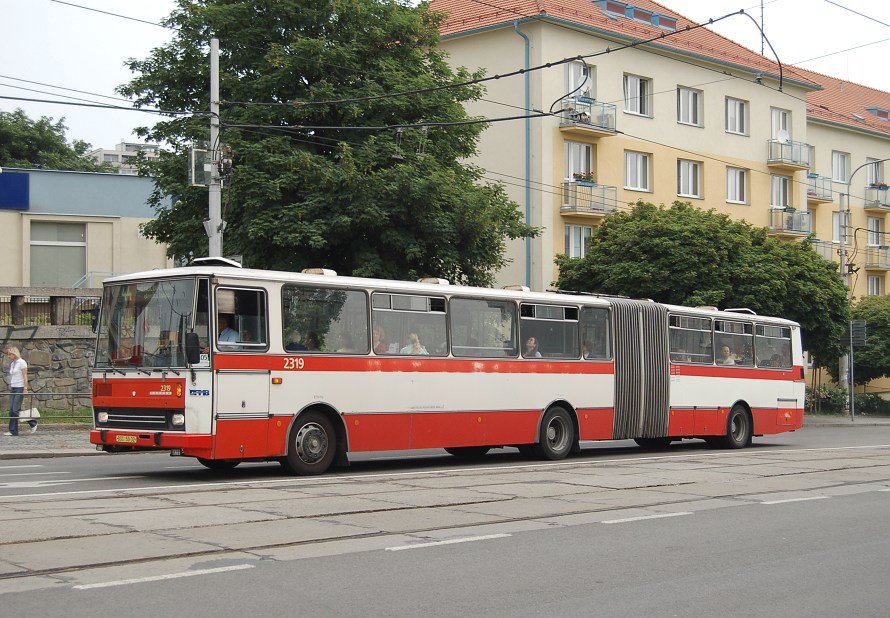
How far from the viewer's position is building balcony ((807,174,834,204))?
56781 mm

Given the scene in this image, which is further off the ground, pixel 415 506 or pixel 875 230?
pixel 875 230

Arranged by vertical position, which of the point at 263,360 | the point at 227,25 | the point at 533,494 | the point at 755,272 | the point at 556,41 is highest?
the point at 556,41

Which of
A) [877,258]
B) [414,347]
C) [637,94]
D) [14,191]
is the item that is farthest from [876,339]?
[414,347]

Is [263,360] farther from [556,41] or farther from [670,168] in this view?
[670,168]

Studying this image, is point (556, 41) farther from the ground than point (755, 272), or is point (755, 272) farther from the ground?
point (556, 41)

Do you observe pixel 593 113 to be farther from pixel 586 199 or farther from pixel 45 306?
pixel 45 306

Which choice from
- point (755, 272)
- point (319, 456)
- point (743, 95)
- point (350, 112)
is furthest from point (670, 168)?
point (319, 456)

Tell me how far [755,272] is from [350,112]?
15.7 m

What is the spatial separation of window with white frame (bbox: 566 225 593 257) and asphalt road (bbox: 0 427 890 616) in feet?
85.9

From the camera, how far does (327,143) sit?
29938 millimetres

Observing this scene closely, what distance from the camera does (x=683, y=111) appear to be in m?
47.2

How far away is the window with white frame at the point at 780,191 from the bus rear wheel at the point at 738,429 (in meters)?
29.1

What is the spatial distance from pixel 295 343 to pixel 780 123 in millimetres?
41942

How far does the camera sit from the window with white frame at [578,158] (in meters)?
42.7
